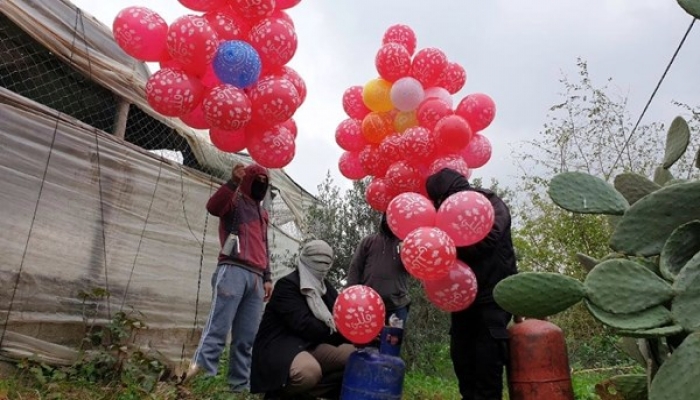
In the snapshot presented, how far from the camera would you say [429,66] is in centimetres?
405

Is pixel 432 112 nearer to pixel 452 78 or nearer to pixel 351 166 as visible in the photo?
pixel 452 78

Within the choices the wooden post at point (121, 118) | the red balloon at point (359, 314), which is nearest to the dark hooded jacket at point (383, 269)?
the red balloon at point (359, 314)

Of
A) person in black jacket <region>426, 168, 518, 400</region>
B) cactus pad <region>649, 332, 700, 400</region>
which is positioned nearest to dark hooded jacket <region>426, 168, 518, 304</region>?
person in black jacket <region>426, 168, 518, 400</region>

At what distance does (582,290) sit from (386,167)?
2607 mm

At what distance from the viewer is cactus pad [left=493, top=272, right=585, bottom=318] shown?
151 centimetres

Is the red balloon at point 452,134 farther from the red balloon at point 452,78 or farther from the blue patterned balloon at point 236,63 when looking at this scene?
the blue patterned balloon at point 236,63

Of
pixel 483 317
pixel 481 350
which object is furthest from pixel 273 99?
pixel 481 350

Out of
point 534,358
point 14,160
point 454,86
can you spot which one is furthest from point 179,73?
point 534,358

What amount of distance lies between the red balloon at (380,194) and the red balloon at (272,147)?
0.72 m

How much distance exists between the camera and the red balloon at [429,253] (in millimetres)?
2590

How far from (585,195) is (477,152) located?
2400mm

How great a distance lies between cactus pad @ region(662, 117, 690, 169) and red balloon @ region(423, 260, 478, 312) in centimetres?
115

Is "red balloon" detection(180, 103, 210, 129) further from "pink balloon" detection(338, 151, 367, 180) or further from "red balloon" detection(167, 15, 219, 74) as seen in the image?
"pink balloon" detection(338, 151, 367, 180)

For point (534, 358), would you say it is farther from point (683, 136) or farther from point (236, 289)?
point (236, 289)
